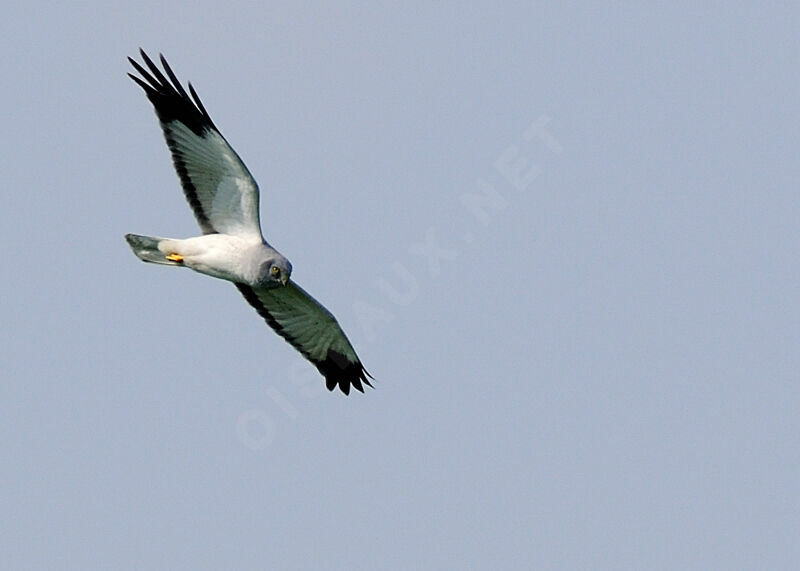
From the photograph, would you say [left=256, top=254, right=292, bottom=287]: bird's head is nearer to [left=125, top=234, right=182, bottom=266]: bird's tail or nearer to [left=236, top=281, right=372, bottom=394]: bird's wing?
[left=125, top=234, right=182, bottom=266]: bird's tail

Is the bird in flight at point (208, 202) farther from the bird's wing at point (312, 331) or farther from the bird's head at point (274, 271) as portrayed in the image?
the bird's wing at point (312, 331)

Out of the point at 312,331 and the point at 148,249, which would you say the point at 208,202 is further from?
the point at 312,331

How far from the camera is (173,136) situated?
2330 cm

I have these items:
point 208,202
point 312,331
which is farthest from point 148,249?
point 312,331

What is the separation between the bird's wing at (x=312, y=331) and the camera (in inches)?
997

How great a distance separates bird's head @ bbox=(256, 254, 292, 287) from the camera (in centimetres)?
2291

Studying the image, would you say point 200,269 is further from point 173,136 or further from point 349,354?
point 349,354

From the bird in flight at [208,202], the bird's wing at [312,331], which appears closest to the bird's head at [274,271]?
the bird in flight at [208,202]

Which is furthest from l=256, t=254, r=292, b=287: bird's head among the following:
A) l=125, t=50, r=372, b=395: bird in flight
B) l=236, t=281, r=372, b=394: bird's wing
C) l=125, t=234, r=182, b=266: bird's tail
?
l=236, t=281, r=372, b=394: bird's wing

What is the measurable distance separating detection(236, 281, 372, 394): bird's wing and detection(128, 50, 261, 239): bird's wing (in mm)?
1992

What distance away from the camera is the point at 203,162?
23.2m

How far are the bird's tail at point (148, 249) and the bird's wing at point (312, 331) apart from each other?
2348mm

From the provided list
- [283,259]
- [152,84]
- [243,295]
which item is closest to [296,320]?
[243,295]

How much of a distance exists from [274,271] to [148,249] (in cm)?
202
